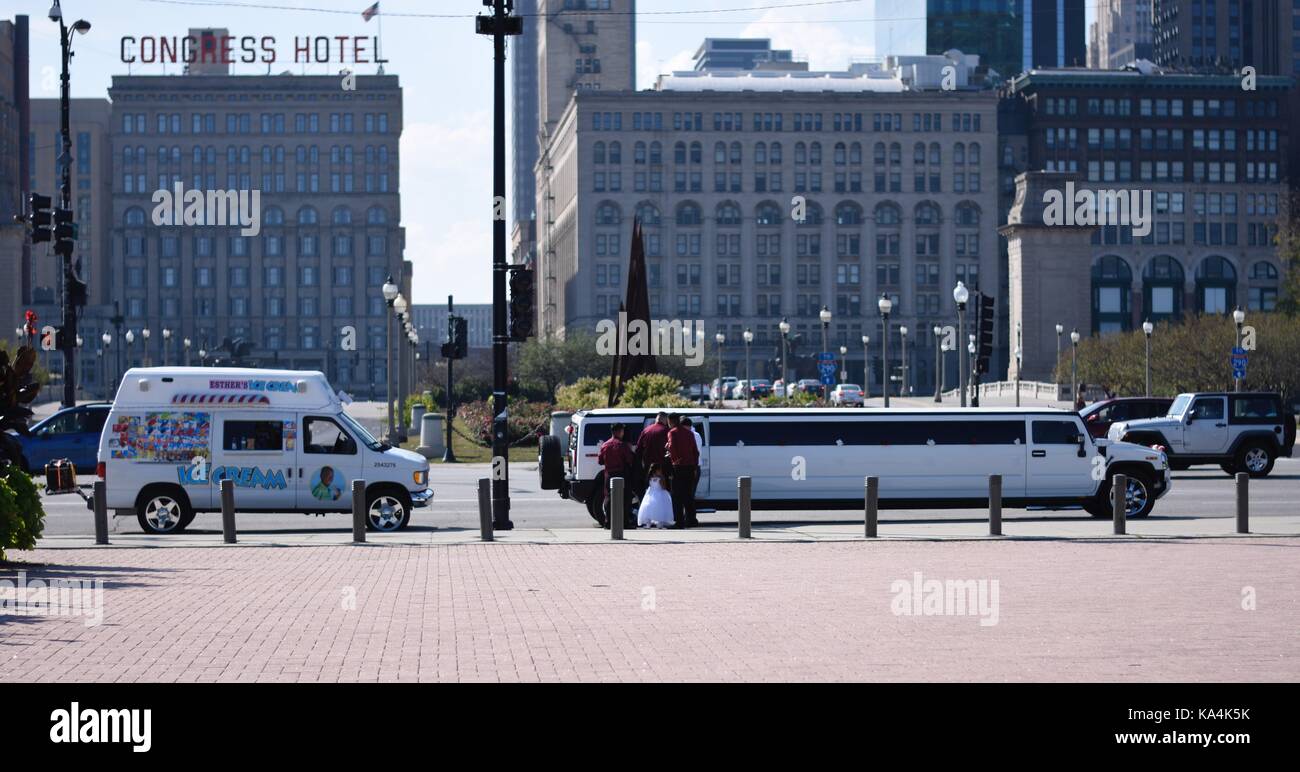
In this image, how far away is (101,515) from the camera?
2258cm

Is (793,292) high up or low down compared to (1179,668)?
up

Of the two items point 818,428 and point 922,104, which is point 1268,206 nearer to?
point 922,104

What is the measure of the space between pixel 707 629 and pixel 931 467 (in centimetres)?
1365

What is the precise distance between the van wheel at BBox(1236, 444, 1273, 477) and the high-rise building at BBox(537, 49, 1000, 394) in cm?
12899

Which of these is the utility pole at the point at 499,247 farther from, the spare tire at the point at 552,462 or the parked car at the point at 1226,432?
the parked car at the point at 1226,432

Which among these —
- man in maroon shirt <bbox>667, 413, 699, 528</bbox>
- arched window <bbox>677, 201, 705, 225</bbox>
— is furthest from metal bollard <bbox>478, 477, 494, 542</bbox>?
arched window <bbox>677, 201, 705, 225</bbox>

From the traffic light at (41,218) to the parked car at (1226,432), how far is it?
23197mm

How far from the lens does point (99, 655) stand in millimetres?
12133

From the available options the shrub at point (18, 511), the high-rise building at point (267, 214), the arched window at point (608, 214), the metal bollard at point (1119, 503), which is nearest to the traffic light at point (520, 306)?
the shrub at point (18, 511)

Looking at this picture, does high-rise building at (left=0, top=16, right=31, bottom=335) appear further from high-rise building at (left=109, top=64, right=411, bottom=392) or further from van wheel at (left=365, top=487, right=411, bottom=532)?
van wheel at (left=365, top=487, right=411, bottom=532)

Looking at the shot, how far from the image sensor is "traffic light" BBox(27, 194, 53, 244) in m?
33.7

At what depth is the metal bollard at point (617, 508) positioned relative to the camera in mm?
22625
